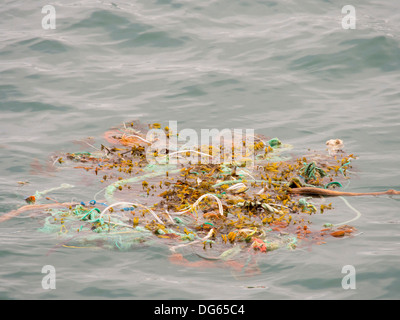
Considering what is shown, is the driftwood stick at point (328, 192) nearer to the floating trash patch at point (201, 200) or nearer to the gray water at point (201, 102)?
the floating trash patch at point (201, 200)

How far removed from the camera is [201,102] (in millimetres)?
9484

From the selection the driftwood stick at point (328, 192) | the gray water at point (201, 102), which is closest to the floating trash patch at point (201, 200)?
the driftwood stick at point (328, 192)

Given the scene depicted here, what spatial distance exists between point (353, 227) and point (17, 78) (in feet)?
22.9

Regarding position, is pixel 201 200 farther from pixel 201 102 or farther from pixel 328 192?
pixel 201 102

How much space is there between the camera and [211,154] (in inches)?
293

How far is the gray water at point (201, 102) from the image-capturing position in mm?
4781

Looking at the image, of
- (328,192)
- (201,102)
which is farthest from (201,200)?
(201,102)

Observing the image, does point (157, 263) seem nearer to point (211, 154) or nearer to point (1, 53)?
point (211, 154)

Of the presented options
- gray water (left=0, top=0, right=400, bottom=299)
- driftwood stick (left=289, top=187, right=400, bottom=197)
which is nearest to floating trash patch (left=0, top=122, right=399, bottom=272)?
driftwood stick (left=289, top=187, right=400, bottom=197)

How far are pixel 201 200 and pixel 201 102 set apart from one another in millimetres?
3697

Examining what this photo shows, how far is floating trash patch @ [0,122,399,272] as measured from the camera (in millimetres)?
5289

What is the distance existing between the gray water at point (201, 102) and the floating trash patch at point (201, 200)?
16 cm

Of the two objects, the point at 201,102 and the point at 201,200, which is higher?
the point at 201,102

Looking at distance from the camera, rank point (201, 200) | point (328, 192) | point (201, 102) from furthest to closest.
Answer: point (201, 102) → point (328, 192) → point (201, 200)
